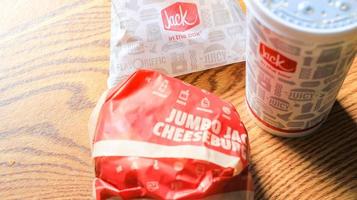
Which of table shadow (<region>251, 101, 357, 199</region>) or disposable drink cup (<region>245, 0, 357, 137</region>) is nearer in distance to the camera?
disposable drink cup (<region>245, 0, 357, 137</region>)

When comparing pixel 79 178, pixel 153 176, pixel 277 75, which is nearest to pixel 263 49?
pixel 277 75

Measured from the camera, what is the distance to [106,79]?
615mm

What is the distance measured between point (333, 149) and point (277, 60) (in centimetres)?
18

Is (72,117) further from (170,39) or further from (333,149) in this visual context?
(333,149)

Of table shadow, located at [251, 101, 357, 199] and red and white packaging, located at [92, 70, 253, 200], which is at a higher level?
red and white packaging, located at [92, 70, 253, 200]

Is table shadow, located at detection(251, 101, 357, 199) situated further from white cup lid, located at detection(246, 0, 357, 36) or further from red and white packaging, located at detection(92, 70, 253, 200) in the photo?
white cup lid, located at detection(246, 0, 357, 36)

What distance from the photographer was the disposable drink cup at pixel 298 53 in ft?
1.30

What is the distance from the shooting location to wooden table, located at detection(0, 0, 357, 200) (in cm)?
54

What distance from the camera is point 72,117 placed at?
592mm

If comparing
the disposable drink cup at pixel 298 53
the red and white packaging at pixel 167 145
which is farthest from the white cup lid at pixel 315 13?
the red and white packaging at pixel 167 145

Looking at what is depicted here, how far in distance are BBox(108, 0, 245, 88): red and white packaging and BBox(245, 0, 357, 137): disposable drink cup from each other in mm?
110

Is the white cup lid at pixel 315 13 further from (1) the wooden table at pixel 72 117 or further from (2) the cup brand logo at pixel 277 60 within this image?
(1) the wooden table at pixel 72 117

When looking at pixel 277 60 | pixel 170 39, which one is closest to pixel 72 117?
pixel 170 39

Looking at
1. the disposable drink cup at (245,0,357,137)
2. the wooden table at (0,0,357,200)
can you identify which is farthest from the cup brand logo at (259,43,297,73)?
the wooden table at (0,0,357,200)
